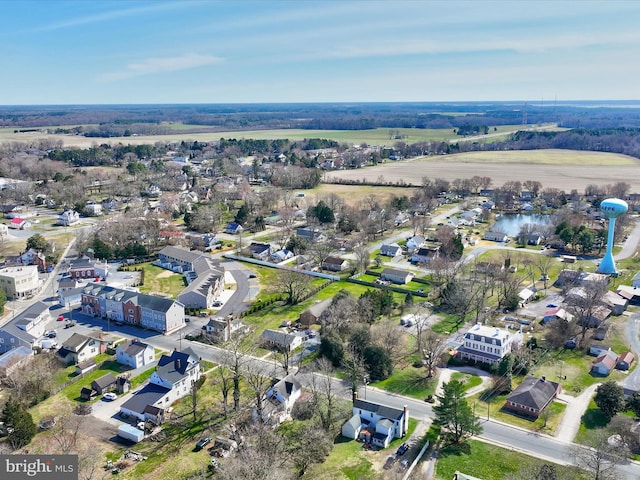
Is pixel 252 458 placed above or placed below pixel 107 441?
above

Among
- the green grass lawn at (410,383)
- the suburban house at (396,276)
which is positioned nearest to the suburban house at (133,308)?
the green grass lawn at (410,383)

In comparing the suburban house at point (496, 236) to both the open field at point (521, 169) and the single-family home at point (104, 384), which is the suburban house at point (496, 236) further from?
the single-family home at point (104, 384)

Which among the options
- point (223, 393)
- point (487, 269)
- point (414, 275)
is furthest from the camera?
point (414, 275)

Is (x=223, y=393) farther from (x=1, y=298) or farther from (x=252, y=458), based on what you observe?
(x=1, y=298)

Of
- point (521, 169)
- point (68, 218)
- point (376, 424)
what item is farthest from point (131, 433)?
point (521, 169)

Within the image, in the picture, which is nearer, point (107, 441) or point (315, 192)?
point (107, 441)

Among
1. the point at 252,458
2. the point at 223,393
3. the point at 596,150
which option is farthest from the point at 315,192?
the point at 596,150

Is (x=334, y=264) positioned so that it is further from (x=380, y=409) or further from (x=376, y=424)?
(x=376, y=424)
